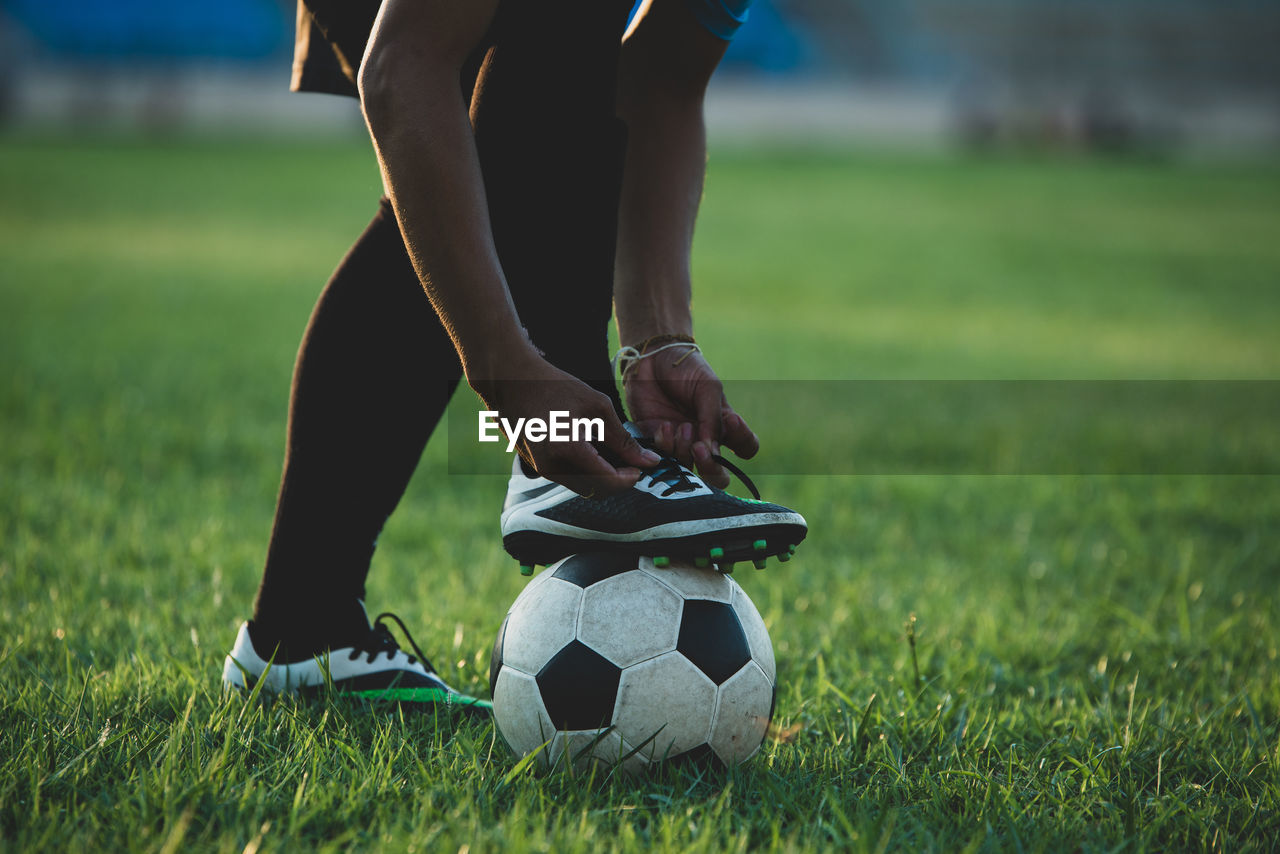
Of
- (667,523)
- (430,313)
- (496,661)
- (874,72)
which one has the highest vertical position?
(874,72)

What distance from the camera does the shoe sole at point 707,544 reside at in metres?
1.61

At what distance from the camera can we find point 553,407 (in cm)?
145

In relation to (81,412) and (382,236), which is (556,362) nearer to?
(382,236)

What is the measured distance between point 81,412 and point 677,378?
3438 millimetres

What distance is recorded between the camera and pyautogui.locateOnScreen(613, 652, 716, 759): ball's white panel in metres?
1.63

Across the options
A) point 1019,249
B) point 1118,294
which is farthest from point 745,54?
point 1118,294

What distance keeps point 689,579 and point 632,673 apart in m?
0.18

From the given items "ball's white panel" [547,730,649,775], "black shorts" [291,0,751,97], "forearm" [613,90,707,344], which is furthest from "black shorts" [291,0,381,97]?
"ball's white panel" [547,730,649,775]

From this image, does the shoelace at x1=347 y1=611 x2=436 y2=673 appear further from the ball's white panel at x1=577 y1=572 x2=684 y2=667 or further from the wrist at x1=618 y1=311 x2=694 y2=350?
the wrist at x1=618 y1=311 x2=694 y2=350

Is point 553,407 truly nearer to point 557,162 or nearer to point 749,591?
point 557,162

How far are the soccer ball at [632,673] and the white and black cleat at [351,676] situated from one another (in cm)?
21

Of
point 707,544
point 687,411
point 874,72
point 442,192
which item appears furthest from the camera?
point 874,72

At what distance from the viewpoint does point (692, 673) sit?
1.66 meters

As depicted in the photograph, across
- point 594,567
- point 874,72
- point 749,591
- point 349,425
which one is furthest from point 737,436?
point 874,72
